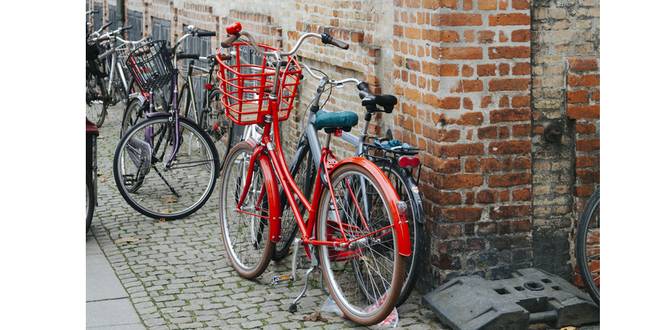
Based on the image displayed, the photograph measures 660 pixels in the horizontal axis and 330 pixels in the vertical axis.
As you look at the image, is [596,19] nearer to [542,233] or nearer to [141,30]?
[542,233]

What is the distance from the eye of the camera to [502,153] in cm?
628

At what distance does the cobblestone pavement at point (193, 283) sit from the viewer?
20.1 ft

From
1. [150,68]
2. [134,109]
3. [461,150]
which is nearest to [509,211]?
[461,150]

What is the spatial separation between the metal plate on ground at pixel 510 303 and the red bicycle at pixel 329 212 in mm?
340

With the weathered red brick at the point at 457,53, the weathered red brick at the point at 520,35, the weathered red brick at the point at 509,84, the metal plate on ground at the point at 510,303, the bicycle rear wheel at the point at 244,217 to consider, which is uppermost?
the weathered red brick at the point at 520,35

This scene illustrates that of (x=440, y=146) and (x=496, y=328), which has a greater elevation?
(x=440, y=146)

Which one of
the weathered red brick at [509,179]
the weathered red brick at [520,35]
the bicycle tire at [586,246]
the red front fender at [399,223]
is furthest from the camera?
the weathered red brick at [509,179]

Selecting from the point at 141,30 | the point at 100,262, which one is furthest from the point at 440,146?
the point at 141,30

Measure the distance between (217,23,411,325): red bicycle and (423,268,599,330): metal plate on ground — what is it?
0.34 metres

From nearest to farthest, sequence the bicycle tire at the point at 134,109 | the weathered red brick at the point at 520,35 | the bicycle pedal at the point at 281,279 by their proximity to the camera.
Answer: the weathered red brick at the point at 520,35 < the bicycle pedal at the point at 281,279 < the bicycle tire at the point at 134,109

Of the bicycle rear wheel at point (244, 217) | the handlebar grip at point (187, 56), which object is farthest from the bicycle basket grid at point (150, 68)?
the bicycle rear wheel at point (244, 217)

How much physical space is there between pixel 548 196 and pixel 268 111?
1.69m

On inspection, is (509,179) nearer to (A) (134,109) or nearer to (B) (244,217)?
(B) (244,217)

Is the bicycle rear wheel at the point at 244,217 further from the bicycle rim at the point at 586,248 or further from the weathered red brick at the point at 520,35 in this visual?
the bicycle rim at the point at 586,248
